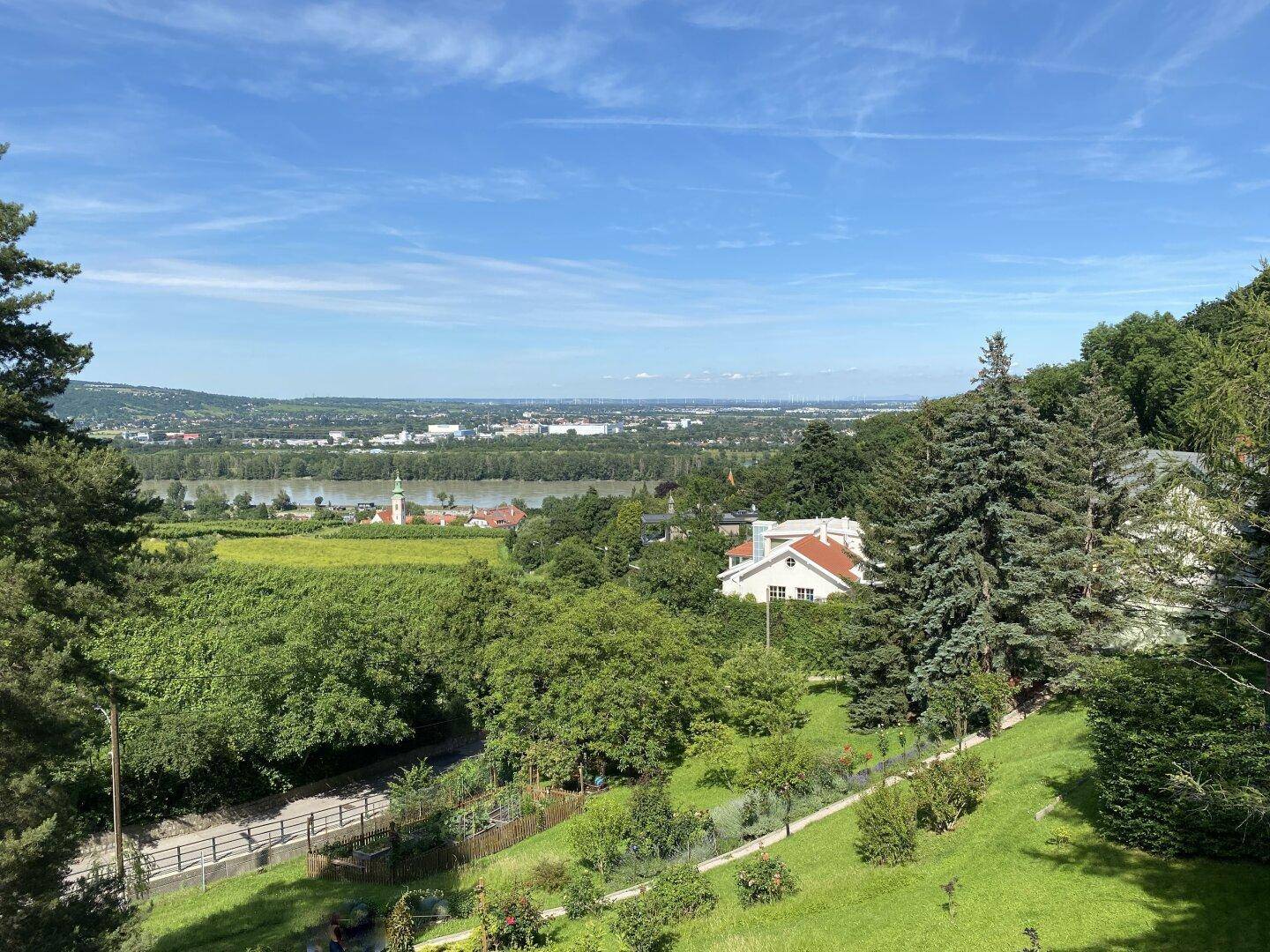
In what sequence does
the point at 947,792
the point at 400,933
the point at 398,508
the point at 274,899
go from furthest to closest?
the point at 398,508 → the point at 274,899 → the point at 947,792 → the point at 400,933

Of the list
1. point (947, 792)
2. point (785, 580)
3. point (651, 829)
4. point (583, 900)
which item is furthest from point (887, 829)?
point (785, 580)

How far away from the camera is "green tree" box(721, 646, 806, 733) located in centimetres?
2236

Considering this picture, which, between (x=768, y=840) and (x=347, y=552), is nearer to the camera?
(x=768, y=840)

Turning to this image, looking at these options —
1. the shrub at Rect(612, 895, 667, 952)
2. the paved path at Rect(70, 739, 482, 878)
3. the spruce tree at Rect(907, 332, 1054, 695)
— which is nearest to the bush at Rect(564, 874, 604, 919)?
the shrub at Rect(612, 895, 667, 952)

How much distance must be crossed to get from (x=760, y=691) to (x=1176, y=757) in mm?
13562

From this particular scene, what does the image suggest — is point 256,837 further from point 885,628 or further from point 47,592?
point 885,628

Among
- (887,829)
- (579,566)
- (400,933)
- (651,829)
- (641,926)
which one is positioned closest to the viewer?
(400,933)

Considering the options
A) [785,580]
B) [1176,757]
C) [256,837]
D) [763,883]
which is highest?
[1176,757]

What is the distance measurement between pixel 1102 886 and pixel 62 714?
13590 millimetres

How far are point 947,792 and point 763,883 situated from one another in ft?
11.9

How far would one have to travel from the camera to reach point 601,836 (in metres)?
14.8

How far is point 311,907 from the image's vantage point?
14.8 metres

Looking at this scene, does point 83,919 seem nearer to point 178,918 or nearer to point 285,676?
point 178,918

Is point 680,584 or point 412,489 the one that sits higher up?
point 680,584
